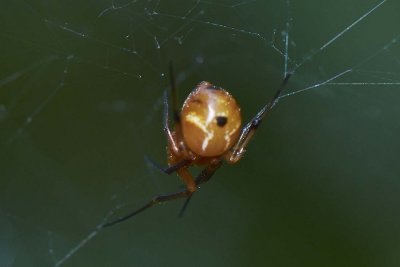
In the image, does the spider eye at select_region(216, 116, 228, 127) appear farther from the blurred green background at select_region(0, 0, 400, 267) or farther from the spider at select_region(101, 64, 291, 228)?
the blurred green background at select_region(0, 0, 400, 267)

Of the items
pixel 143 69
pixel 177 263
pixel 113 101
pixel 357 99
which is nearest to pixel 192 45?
pixel 143 69

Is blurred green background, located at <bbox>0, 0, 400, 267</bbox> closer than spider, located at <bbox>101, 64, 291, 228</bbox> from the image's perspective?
No

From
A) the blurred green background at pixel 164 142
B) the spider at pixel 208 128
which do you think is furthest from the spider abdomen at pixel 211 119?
the blurred green background at pixel 164 142

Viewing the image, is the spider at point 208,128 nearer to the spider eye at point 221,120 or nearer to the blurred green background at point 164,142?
the spider eye at point 221,120

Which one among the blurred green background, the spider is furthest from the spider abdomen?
the blurred green background

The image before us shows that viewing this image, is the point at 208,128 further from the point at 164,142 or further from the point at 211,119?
the point at 164,142

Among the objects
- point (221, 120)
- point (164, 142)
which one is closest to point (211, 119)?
point (221, 120)
